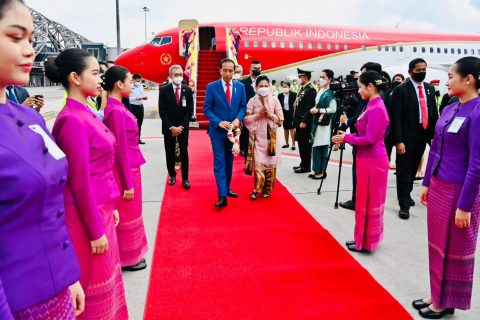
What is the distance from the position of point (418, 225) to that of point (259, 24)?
1402 centimetres

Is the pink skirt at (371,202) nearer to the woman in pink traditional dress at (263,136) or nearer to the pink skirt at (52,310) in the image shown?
the woman in pink traditional dress at (263,136)

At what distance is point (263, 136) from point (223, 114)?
0.67 meters

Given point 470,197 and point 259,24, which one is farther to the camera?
point 259,24

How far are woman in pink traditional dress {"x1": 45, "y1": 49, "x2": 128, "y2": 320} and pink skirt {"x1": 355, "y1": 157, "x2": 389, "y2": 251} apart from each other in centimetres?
236

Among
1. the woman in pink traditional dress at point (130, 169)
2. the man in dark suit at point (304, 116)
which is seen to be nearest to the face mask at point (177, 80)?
the man in dark suit at point (304, 116)

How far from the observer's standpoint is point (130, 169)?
111 inches

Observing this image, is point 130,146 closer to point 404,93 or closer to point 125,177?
point 125,177

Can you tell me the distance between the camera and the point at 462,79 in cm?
234

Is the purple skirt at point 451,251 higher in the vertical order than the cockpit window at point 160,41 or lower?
lower

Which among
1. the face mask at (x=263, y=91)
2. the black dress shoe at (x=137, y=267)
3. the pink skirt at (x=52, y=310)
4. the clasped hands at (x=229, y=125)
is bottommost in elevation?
the black dress shoe at (x=137, y=267)

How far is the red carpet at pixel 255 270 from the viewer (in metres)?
2.58

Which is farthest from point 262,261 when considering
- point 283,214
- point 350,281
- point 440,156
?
point 440,156

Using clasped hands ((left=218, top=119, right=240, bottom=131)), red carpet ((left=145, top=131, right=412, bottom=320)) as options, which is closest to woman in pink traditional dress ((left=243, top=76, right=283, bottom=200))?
clasped hands ((left=218, top=119, right=240, bottom=131))

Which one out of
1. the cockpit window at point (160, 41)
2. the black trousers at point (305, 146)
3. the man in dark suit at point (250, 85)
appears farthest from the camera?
the cockpit window at point (160, 41)
